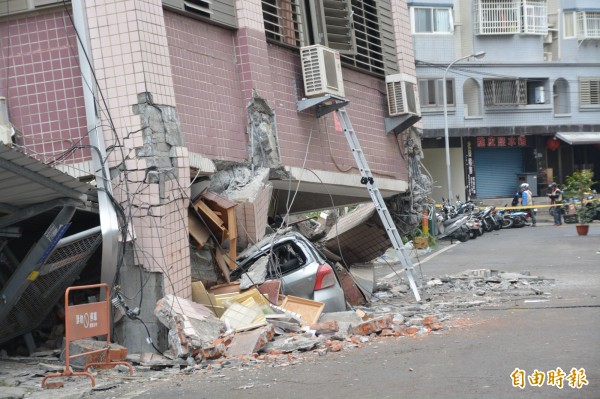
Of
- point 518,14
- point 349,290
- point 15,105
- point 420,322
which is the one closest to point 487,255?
point 349,290

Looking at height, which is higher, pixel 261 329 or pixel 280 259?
pixel 280 259

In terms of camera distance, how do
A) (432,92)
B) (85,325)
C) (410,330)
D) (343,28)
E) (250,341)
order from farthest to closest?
(432,92)
(343,28)
(410,330)
(250,341)
(85,325)

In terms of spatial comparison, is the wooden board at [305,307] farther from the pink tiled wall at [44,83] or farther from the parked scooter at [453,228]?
the parked scooter at [453,228]

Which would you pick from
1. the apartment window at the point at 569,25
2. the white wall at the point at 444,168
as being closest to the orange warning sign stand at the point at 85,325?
the white wall at the point at 444,168

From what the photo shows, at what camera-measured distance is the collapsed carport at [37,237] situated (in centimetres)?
1062

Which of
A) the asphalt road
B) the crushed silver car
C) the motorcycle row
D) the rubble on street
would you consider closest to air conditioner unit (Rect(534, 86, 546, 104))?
the motorcycle row

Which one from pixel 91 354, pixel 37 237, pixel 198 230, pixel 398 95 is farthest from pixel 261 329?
pixel 398 95

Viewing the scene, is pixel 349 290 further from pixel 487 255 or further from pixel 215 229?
pixel 487 255

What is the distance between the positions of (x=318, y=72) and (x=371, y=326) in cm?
520

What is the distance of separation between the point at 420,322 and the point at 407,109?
658 cm

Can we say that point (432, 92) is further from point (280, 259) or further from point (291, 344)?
point (291, 344)

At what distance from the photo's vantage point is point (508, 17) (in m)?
51.1

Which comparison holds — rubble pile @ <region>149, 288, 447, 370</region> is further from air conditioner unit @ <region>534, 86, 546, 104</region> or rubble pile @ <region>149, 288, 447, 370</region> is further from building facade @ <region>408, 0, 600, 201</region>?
air conditioner unit @ <region>534, 86, 546, 104</region>

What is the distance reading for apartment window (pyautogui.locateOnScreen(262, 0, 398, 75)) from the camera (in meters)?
16.7
